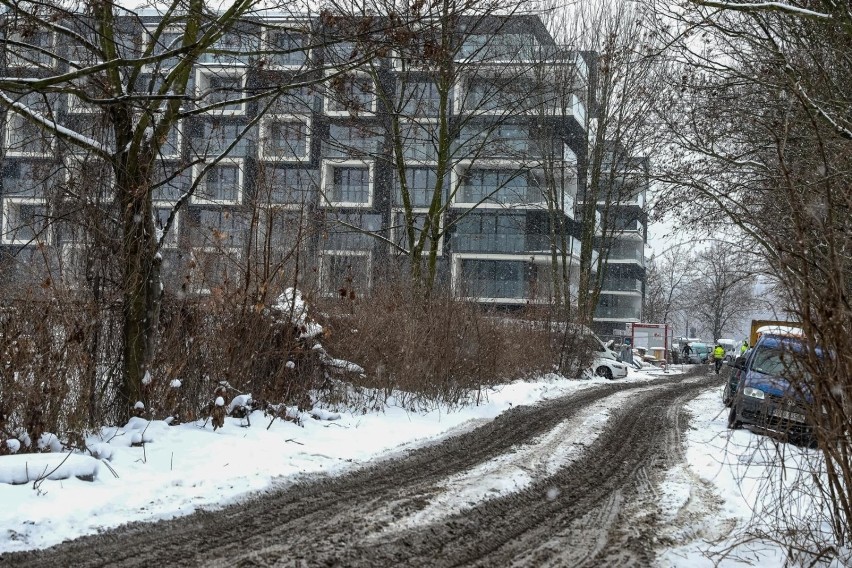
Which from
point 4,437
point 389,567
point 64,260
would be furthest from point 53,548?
point 64,260

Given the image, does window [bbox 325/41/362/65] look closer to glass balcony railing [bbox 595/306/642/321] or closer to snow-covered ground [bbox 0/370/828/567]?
snow-covered ground [bbox 0/370/828/567]

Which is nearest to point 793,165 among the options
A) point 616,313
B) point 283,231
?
point 283,231

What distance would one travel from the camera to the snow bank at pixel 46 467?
7203 mm

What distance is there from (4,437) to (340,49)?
5.89 meters

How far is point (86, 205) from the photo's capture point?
9.67 m

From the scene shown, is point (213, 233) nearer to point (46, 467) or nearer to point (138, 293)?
point (138, 293)

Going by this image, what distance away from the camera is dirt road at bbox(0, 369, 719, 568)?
18.9 feet

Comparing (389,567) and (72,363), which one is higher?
(72,363)

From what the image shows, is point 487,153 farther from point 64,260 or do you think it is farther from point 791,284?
point 791,284

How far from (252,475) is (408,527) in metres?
2.67

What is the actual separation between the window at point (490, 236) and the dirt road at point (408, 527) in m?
43.5

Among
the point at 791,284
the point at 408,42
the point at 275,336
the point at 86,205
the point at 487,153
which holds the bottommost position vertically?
the point at 275,336

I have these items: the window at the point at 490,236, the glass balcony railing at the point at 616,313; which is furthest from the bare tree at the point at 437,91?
the glass balcony railing at the point at 616,313

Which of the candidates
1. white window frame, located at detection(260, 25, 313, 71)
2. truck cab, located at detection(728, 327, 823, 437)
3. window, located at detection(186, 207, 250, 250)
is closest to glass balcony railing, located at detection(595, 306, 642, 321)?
window, located at detection(186, 207, 250, 250)
